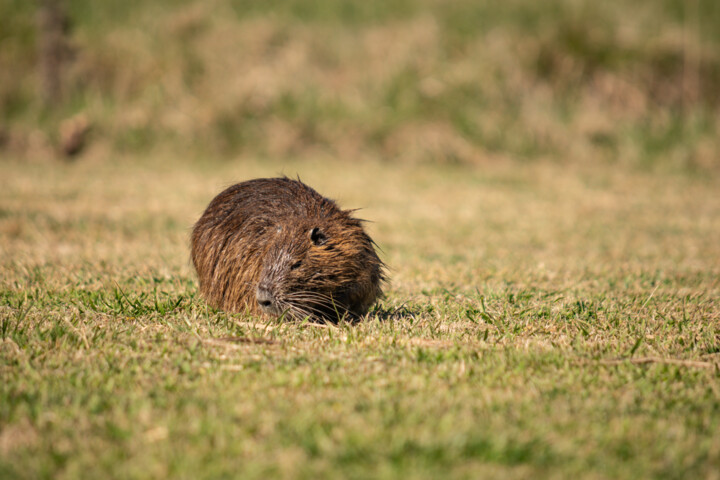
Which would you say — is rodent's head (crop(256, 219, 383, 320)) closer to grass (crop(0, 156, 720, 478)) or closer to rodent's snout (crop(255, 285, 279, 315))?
rodent's snout (crop(255, 285, 279, 315))

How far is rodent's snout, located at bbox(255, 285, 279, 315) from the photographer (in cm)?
380

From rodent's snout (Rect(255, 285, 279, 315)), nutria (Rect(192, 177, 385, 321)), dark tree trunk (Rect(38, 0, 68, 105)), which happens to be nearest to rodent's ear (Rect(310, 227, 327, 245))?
nutria (Rect(192, 177, 385, 321))

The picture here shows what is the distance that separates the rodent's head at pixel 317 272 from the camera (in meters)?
3.86

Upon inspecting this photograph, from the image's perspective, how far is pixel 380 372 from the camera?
10.5ft

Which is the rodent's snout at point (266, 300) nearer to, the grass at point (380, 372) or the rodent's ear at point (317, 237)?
the grass at point (380, 372)

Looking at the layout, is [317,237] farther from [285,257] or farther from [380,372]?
[380,372]

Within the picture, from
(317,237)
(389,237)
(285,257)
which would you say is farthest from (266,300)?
(389,237)

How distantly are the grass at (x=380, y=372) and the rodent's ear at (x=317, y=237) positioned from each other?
49 cm

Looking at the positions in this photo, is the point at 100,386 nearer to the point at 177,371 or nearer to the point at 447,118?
the point at 177,371

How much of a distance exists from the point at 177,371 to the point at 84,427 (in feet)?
2.06

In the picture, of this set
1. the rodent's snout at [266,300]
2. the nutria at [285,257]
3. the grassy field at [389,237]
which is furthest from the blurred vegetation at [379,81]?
the rodent's snout at [266,300]

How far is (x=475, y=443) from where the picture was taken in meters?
2.40

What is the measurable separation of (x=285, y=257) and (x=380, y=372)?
39.2 inches

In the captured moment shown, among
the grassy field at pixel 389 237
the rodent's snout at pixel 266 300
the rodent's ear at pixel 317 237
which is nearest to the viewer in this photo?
the grassy field at pixel 389 237
